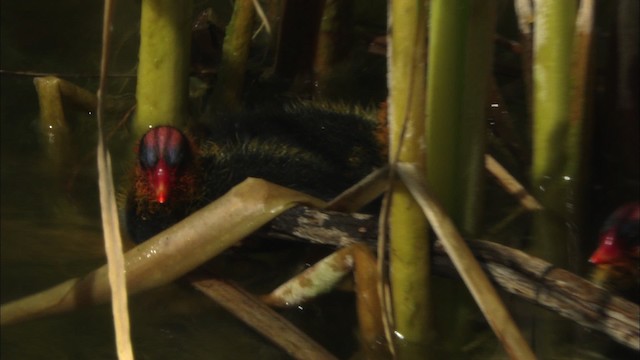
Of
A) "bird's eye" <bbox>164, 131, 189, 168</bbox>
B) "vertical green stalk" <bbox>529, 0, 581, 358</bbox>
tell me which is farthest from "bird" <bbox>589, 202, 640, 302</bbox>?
"bird's eye" <bbox>164, 131, 189, 168</bbox>

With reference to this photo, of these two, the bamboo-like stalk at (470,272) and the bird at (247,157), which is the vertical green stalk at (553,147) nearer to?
the bamboo-like stalk at (470,272)

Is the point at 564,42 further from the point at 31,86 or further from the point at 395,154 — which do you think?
the point at 31,86

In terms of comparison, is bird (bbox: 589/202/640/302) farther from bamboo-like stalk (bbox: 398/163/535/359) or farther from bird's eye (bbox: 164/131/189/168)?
bird's eye (bbox: 164/131/189/168)

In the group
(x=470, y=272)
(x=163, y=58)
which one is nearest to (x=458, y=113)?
(x=470, y=272)

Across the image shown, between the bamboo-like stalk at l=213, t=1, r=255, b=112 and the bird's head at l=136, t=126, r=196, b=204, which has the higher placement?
the bamboo-like stalk at l=213, t=1, r=255, b=112

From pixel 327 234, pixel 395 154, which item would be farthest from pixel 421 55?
pixel 327 234
